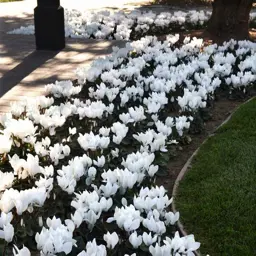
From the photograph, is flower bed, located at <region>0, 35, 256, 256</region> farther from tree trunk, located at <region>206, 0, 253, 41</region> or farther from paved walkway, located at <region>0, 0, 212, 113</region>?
tree trunk, located at <region>206, 0, 253, 41</region>

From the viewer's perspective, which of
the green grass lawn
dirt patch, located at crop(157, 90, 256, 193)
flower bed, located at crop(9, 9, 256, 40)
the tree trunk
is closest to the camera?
the green grass lawn

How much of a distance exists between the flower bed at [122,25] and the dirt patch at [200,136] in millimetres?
4804

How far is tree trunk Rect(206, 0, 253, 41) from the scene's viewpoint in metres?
10.5

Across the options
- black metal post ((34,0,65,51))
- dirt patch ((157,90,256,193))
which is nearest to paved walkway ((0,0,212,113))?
black metal post ((34,0,65,51))

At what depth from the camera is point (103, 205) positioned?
3.52 m

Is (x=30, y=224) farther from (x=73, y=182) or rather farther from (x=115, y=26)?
(x=115, y=26)

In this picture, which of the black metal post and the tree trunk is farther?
the tree trunk

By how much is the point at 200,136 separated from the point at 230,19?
5.13 m

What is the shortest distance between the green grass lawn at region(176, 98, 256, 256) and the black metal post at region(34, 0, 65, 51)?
483 centimetres

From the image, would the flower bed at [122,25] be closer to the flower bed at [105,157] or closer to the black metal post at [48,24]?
the black metal post at [48,24]

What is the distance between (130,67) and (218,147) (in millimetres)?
2190

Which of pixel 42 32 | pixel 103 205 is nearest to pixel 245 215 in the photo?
pixel 103 205

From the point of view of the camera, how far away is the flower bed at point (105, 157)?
10.9 ft

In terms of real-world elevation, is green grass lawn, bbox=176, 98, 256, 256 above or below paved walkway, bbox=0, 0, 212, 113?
below
